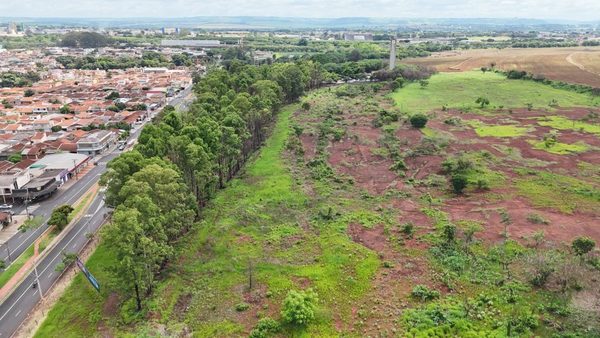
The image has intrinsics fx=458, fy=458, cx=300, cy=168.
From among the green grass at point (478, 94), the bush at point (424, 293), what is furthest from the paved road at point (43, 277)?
the green grass at point (478, 94)

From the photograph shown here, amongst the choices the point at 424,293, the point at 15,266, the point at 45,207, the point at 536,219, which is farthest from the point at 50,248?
the point at 536,219

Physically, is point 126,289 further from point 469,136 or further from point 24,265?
point 469,136

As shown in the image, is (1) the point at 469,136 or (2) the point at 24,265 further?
(1) the point at 469,136

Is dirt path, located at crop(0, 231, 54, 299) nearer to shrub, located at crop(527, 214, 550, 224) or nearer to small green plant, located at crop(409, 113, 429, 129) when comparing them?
shrub, located at crop(527, 214, 550, 224)

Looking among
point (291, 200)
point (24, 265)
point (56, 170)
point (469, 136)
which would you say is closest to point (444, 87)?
point (469, 136)

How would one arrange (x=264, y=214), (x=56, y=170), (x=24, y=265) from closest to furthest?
1. (x=24, y=265)
2. (x=264, y=214)
3. (x=56, y=170)

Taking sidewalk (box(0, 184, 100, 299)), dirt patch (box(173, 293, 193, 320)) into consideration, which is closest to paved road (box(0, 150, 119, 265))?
sidewalk (box(0, 184, 100, 299))
